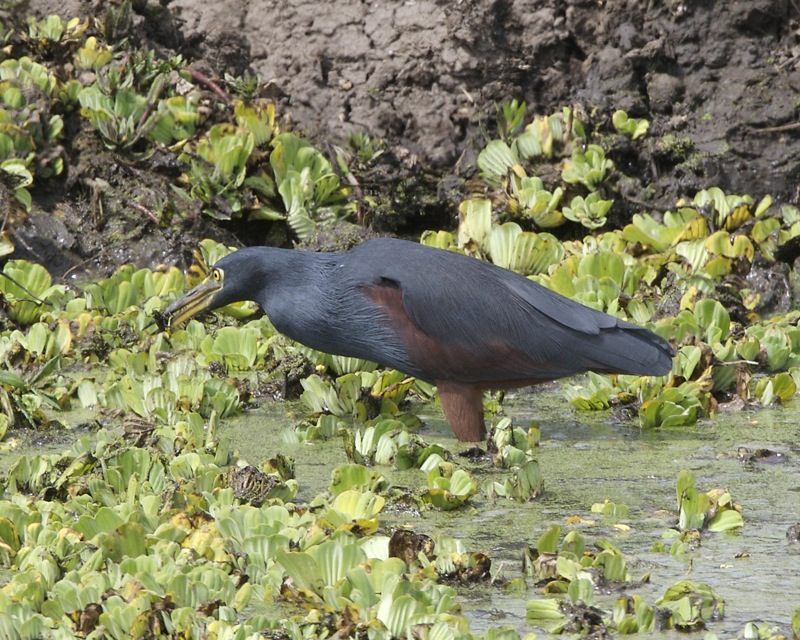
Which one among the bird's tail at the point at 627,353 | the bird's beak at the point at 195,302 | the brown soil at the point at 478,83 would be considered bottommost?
the bird's tail at the point at 627,353

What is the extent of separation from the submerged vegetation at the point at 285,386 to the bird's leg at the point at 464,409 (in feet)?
0.61

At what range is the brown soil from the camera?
8164 millimetres

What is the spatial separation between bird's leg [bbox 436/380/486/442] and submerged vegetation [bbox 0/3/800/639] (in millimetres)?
185

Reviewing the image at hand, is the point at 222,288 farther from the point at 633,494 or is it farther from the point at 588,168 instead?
the point at 588,168

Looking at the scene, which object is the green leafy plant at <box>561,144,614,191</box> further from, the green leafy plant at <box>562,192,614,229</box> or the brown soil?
the brown soil

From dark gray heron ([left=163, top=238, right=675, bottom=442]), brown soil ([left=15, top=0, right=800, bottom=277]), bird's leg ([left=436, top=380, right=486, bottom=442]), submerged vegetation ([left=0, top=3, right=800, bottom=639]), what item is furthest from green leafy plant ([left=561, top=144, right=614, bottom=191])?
bird's leg ([left=436, top=380, right=486, bottom=442])

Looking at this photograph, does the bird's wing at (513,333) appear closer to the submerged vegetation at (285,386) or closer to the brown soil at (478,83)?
the submerged vegetation at (285,386)

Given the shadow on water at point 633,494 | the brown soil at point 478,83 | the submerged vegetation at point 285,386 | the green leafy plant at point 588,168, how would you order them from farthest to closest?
the brown soil at point 478,83
the green leafy plant at point 588,168
the shadow on water at point 633,494
the submerged vegetation at point 285,386

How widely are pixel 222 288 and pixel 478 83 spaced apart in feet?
10.3

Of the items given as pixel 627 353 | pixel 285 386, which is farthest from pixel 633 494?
pixel 285 386

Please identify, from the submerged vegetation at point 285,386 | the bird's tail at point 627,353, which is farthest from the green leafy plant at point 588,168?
the bird's tail at point 627,353

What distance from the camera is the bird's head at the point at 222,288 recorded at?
5.97 metres

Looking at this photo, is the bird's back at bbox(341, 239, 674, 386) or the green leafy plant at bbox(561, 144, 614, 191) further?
the green leafy plant at bbox(561, 144, 614, 191)

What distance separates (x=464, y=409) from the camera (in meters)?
5.68
